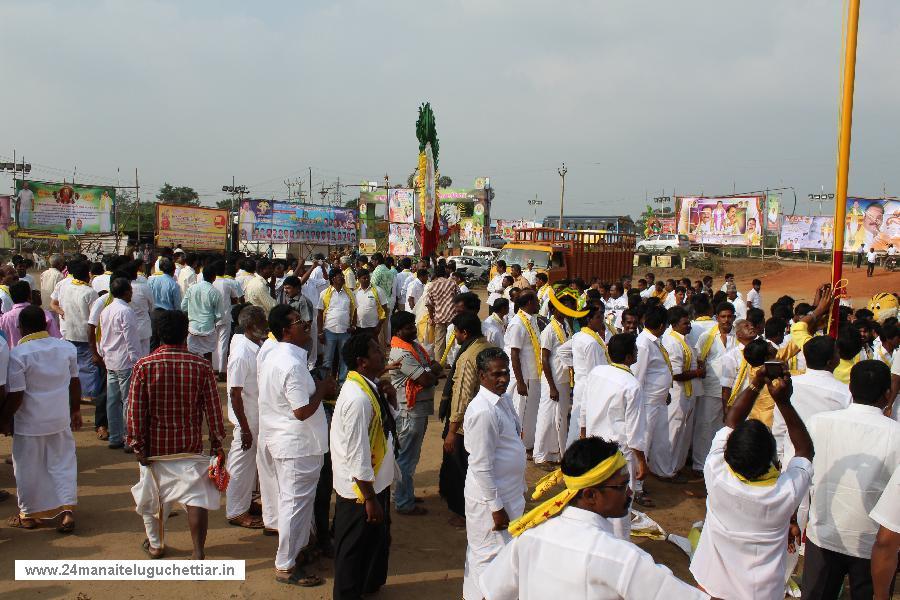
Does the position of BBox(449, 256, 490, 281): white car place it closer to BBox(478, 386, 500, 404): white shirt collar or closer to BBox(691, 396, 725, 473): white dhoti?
BBox(691, 396, 725, 473): white dhoti

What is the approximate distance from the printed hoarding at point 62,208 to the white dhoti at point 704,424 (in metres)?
30.9

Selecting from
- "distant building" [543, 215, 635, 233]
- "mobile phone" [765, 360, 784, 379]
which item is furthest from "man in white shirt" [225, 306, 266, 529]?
"distant building" [543, 215, 635, 233]

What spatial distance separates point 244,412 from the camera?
16.7 ft

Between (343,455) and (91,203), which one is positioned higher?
Result: (91,203)

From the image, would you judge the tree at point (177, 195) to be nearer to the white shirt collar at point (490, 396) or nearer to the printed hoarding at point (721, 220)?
the printed hoarding at point (721, 220)

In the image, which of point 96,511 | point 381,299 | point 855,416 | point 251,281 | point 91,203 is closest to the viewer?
point 855,416

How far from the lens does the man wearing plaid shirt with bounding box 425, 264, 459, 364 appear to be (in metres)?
10.5

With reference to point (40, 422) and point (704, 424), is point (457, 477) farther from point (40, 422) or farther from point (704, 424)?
point (40, 422)

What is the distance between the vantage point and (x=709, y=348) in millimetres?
7000

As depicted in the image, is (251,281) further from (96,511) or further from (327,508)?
(327,508)

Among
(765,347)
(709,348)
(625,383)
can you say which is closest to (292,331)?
(625,383)

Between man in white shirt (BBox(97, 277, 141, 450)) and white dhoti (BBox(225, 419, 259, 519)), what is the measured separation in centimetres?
207

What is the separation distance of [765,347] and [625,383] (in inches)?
38.0

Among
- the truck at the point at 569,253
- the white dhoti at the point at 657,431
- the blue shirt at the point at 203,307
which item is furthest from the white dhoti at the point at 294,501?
the truck at the point at 569,253
